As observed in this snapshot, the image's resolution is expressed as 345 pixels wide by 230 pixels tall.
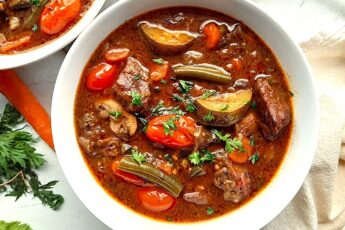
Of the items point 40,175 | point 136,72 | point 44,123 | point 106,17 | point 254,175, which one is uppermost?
point 106,17

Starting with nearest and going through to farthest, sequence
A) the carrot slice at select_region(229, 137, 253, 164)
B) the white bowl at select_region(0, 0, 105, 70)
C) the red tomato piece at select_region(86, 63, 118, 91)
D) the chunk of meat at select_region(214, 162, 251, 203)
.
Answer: the chunk of meat at select_region(214, 162, 251, 203), the carrot slice at select_region(229, 137, 253, 164), the red tomato piece at select_region(86, 63, 118, 91), the white bowl at select_region(0, 0, 105, 70)

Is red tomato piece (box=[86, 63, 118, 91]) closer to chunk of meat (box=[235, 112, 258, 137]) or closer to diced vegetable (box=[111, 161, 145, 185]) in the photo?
diced vegetable (box=[111, 161, 145, 185])

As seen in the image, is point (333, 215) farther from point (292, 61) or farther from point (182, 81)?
point (182, 81)

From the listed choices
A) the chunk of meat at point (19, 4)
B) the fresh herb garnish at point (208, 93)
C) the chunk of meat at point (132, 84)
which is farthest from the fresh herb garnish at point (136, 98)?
the chunk of meat at point (19, 4)

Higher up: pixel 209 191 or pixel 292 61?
pixel 292 61

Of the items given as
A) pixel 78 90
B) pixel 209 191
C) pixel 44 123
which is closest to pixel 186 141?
pixel 209 191

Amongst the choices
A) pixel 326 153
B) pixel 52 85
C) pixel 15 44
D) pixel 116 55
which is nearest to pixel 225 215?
pixel 326 153

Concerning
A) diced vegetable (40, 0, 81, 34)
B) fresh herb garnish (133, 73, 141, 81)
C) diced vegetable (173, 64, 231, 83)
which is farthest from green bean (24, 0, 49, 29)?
diced vegetable (173, 64, 231, 83)
